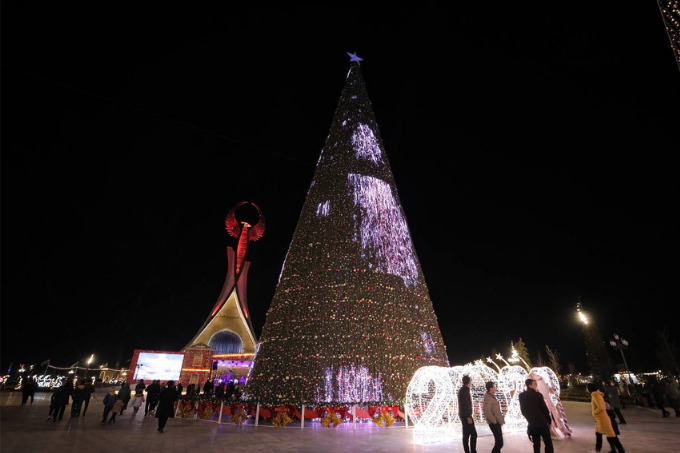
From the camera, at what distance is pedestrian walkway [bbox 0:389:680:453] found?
236 inches

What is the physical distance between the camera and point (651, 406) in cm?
1515

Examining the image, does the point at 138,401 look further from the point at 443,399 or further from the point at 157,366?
the point at 157,366

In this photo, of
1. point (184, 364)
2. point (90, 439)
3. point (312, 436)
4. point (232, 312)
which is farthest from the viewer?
point (232, 312)

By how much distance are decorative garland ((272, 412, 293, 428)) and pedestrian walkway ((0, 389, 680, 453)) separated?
0.16 metres

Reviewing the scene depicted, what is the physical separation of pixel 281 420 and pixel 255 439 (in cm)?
165

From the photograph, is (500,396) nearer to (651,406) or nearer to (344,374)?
(344,374)

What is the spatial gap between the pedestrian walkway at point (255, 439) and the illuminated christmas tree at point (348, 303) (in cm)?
87

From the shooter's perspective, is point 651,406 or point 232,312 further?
point 232,312

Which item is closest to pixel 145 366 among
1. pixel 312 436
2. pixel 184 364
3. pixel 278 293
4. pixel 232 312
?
pixel 184 364

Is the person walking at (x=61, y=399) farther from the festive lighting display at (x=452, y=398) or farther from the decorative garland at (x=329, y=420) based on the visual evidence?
the festive lighting display at (x=452, y=398)

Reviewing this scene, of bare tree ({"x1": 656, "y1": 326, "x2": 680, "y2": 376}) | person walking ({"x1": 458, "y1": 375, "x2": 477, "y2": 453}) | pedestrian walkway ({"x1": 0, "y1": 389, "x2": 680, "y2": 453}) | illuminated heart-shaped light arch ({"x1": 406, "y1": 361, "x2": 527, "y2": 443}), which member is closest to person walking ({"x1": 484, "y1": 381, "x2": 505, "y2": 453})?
person walking ({"x1": 458, "y1": 375, "x2": 477, "y2": 453})

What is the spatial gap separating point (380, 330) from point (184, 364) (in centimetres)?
2633

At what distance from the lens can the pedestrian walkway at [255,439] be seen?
5988 mm

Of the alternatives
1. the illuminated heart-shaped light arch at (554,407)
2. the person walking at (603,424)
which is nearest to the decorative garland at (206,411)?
the illuminated heart-shaped light arch at (554,407)
